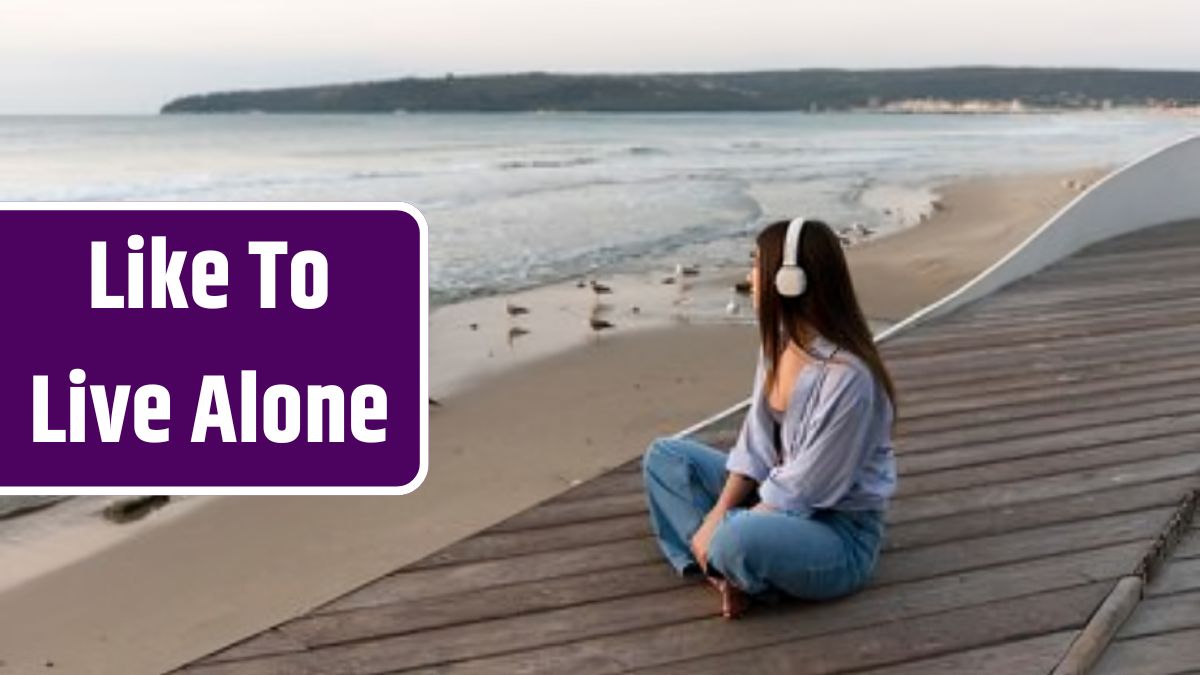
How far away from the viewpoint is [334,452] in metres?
4.82

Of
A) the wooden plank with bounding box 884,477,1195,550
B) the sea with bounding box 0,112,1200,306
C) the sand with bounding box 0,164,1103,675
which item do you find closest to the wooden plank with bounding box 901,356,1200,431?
the wooden plank with bounding box 884,477,1195,550

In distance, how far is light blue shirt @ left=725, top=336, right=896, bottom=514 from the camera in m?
3.39

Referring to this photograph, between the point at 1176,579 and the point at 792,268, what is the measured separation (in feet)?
4.44

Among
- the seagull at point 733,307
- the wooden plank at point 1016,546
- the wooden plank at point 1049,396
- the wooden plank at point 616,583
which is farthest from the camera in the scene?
the seagull at point 733,307

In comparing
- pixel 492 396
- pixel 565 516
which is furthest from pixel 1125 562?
pixel 492 396

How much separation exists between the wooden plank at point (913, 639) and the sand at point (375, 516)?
2594 mm

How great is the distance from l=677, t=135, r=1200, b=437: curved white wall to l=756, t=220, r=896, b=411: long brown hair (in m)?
4.54

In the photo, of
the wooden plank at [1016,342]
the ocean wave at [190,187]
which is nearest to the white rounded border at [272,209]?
the wooden plank at [1016,342]

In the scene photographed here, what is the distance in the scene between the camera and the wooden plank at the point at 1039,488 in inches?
166

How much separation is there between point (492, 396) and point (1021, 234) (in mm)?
14148

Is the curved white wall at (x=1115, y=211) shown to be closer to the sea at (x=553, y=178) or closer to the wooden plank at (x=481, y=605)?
the wooden plank at (x=481, y=605)

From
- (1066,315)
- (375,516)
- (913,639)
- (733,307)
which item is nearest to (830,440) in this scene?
(913,639)

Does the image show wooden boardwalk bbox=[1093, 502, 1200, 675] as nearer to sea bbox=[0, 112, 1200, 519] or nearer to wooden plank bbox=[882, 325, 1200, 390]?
wooden plank bbox=[882, 325, 1200, 390]

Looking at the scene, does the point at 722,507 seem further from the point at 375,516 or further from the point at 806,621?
the point at 375,516
